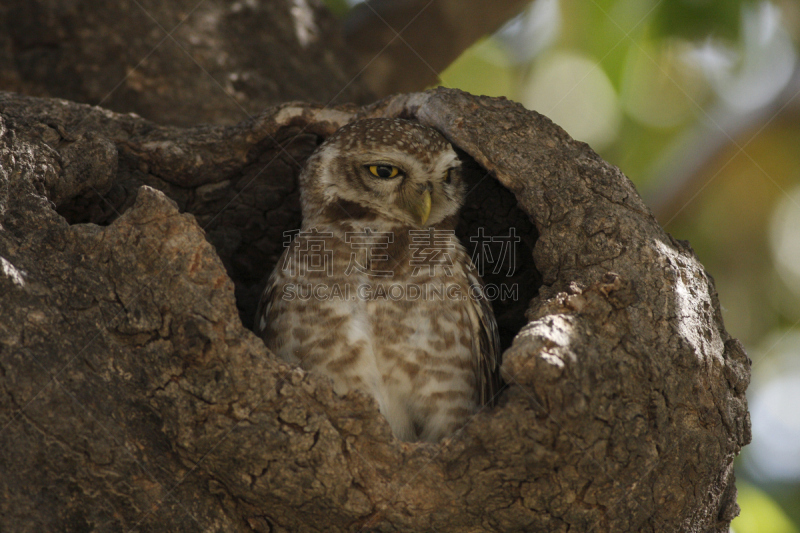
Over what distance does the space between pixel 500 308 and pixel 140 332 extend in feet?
5.99

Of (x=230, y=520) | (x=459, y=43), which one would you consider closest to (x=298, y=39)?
(x=459, y=43)

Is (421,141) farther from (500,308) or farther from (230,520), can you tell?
(230,520)

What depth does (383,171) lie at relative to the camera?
9.75 feet

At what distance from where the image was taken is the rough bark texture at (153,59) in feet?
12.3

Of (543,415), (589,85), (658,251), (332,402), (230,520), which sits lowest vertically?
(230,520)

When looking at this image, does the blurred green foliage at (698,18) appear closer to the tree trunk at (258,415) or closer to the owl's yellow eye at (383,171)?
the owl's yellow eye at (383,171)

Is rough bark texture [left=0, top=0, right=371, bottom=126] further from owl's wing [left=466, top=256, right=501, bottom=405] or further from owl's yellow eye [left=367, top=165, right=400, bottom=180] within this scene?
owl's wing [left=466, top=256, right=501, bottom=405]

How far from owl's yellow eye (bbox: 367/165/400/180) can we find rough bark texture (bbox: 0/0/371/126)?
4.10 ft

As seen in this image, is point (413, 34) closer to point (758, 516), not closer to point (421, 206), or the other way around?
point (421, 206)

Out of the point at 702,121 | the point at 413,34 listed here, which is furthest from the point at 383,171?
the point at 702,121

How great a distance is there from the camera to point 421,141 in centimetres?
292

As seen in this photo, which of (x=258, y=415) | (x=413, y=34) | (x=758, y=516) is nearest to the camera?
(x=258, y=415)

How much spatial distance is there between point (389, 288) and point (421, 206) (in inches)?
17.1

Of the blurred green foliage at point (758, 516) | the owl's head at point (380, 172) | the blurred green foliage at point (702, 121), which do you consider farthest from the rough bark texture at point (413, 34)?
the blurred green foliage at point (758, 516)
